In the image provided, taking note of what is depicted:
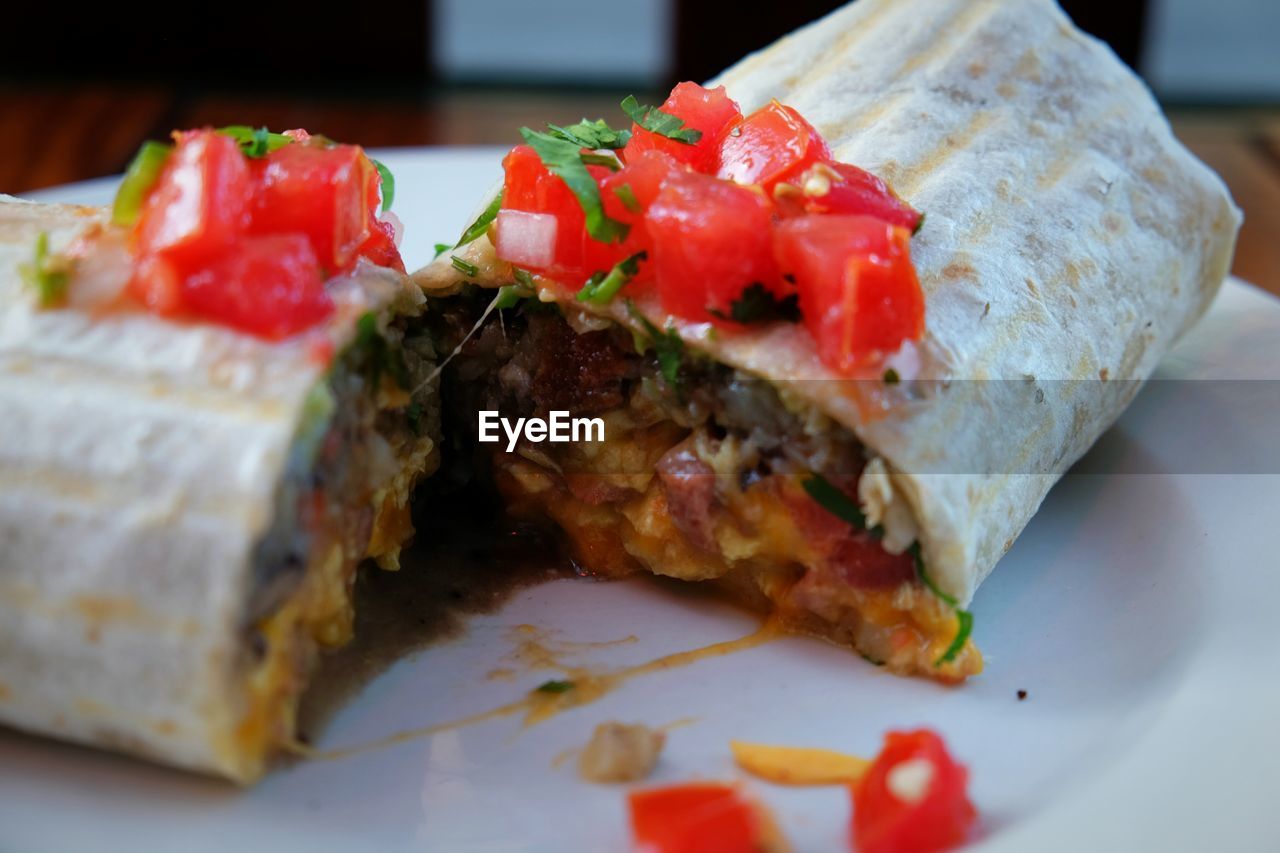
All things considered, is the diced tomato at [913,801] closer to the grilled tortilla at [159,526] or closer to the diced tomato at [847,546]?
the diced tomato at [847,546]

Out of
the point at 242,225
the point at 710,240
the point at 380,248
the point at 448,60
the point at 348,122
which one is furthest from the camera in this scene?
the point at 448,60

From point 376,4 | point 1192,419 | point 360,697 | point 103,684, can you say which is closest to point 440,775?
point 360,697

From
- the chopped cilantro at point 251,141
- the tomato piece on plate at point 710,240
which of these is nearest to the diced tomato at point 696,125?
the tomato piece on plate at point 710,240

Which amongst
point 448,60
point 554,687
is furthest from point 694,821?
point 448,60

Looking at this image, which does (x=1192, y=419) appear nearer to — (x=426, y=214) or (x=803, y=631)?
(x=803, y=631)

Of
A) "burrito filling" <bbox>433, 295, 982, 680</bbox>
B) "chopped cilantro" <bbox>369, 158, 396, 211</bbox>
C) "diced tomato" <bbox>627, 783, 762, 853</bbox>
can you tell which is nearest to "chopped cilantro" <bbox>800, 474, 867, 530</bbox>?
"burrito filling" <bbox>433, 295, 982, 680</bbox>

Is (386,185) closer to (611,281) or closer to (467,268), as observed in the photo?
(467,268)
